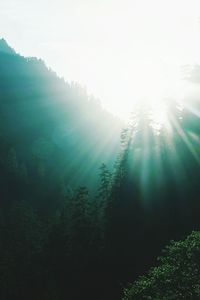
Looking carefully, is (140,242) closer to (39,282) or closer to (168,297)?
(39,282)

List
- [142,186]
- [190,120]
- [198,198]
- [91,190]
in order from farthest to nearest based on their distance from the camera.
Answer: [91,190]
[142,186]
[190,120]
[198,198]

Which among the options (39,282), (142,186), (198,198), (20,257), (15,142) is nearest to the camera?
(198,198)

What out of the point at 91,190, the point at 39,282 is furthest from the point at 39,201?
the point at 39,282

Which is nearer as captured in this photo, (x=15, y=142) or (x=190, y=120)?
(x=190, y=120)

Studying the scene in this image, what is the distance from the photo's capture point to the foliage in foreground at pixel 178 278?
16.0 metres

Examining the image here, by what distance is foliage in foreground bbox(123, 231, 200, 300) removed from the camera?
52.6 feet

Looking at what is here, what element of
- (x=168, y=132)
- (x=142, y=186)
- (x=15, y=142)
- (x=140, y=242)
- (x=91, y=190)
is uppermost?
(x=168, y=132)

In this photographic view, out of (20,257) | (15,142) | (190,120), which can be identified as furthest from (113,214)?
(15,142)

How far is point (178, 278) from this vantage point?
16.5 metres

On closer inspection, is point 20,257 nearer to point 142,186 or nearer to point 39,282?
point 39,282

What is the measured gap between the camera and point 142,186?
55125mm

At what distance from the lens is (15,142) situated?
195125 millimetres

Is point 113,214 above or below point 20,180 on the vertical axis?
above

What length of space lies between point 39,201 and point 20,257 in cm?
6877
